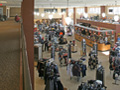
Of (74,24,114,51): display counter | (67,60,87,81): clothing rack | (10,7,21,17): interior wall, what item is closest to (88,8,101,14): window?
(74,24,114,51): display counter

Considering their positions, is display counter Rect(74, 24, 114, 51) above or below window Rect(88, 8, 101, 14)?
below

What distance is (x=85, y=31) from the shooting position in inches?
755

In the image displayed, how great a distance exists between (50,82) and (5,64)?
60.1 inches

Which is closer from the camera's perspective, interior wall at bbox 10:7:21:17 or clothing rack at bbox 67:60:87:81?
clothing rack at bbox 67:60:87:81

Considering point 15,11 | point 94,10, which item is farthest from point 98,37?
point 15,11

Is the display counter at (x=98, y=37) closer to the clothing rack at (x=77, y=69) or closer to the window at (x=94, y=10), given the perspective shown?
the clothing rack at (x=77, y=69)

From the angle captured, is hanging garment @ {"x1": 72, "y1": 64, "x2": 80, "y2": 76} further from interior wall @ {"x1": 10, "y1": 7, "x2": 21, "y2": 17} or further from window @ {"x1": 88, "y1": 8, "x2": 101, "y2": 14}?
interior wall @ {"x1": 10, "y1": 7, "x2": 21, "y2": 17}

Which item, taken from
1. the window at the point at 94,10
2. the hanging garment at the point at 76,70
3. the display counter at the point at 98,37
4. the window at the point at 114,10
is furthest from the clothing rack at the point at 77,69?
the window at the point at 94,10

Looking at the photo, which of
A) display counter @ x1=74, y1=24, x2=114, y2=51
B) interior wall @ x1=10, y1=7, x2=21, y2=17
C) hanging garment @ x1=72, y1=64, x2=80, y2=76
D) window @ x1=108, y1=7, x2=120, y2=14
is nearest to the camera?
hanging garment @ x1=72, y1=64, x2=80, y2=76

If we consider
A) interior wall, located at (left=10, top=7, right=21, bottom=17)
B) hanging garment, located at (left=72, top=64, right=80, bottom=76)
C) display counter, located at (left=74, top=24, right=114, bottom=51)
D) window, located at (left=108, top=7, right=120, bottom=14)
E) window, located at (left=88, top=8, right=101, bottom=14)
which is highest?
interior wall, located at (left=10, top=7, right=21, bottom=17)

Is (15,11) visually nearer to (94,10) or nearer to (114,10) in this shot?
(94,10)

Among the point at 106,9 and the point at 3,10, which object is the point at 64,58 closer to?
the point at 106,9

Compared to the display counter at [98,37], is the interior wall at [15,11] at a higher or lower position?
higher

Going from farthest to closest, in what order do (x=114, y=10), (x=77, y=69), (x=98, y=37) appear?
(x=114, y=10) < (x=98, y=37) < (x=77, y=69)
